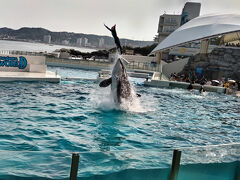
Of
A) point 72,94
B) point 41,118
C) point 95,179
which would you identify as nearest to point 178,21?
point 72,94

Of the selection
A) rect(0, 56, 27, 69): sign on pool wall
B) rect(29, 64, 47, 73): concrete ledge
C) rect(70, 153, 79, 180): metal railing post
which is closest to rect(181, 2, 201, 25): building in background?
rect(29, 64, 47, 73): concrete ledge

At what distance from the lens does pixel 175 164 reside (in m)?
3.54

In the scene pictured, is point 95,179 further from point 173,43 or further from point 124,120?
point 173,43

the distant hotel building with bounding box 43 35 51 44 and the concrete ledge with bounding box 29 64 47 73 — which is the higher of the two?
the distant hotel building with bounding box 43 35 51 44

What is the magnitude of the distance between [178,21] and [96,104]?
66.7 m

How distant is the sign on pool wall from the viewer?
17922 millimetres

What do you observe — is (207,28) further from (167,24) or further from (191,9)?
(191,9)

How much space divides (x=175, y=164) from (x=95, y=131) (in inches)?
196

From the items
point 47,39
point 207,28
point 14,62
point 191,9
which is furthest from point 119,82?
point 47,39

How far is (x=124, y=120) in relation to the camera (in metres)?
9.75

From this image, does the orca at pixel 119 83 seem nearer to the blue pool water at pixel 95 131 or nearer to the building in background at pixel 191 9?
the blue pool water at pixel 95 131

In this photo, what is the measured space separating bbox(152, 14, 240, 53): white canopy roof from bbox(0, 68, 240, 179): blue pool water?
26.1 feet

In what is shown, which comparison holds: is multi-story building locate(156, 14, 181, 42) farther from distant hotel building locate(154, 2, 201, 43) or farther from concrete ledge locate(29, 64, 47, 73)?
concrete ledge locate(29, 64, 47, 73)

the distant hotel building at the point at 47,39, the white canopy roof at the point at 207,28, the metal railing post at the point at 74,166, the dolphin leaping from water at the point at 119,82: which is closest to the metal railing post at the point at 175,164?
the metal railing post at the point at 74,166
